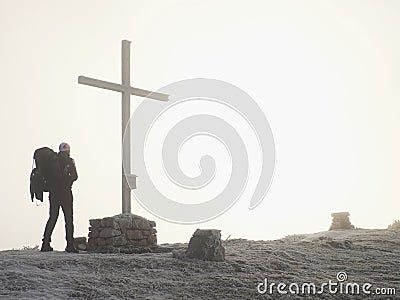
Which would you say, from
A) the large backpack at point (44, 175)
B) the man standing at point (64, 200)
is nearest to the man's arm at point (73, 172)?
the man standing at point (64, 200)

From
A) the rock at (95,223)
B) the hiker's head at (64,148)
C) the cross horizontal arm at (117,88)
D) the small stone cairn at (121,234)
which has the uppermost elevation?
the cross horizontal arm at (117,88)

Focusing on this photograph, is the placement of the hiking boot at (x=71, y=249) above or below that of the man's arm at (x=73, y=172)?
A: below

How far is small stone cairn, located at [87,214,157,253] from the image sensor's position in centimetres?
973

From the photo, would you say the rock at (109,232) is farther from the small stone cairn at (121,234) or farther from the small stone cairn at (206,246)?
the small stone cairn at (206,246)

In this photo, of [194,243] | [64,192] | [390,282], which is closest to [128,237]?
[64,192]

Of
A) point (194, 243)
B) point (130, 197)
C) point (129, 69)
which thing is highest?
point (129, 69)

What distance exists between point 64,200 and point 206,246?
2.84m

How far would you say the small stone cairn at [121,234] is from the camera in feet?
31.9

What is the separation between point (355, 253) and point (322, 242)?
1.28 meters

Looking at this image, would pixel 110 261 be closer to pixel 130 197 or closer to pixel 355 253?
pixel 130 197

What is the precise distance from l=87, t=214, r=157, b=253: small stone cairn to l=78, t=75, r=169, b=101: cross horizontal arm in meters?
2.60

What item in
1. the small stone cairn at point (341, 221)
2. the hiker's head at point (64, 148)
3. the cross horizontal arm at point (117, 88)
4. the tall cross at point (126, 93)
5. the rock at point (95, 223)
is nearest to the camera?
the hiker's head at point (64, 148)

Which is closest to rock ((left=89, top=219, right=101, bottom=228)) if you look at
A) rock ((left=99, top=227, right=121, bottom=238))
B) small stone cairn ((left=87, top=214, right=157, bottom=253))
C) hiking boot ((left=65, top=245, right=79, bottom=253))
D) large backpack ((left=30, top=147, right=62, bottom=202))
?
small stone cairn ((left=87, top=214, right=157, bottom=253))

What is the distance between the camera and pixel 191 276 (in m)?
7.17
